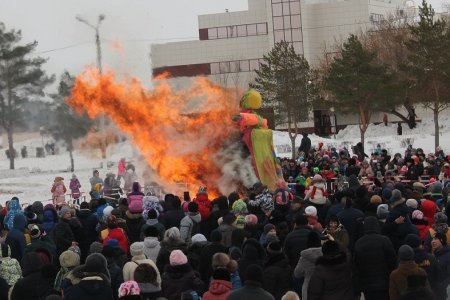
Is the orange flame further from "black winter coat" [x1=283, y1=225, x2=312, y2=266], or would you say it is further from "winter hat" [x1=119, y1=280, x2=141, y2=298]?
"winter hat" [x1=119, y1=280, x2=141, y2=298]

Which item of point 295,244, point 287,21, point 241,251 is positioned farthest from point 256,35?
point 295,244

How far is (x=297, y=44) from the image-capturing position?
245ft

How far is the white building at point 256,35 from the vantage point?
7394 cm

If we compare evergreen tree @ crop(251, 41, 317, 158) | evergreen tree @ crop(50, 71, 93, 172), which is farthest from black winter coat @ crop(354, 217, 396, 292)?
evergreen tree @ crop(50, 71, 93, 172)

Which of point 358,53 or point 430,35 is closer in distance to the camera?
point 430,35

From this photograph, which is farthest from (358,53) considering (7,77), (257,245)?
(257,245)

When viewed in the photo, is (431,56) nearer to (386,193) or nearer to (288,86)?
(288,86)

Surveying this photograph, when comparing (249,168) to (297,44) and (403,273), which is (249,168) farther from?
(297,44)

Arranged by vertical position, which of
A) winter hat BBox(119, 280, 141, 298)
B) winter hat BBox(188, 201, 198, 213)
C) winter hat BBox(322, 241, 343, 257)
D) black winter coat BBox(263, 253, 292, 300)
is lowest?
black winter coat BBox(263, 253, 292, 300)

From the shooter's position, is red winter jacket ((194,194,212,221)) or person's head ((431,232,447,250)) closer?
person's head ((431,232,447,250))

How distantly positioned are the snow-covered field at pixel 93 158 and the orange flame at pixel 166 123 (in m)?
14.7

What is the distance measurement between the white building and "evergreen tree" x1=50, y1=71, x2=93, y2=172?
18.2m

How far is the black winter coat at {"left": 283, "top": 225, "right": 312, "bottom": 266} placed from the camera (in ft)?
36.0

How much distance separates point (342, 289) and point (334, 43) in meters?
66.4
